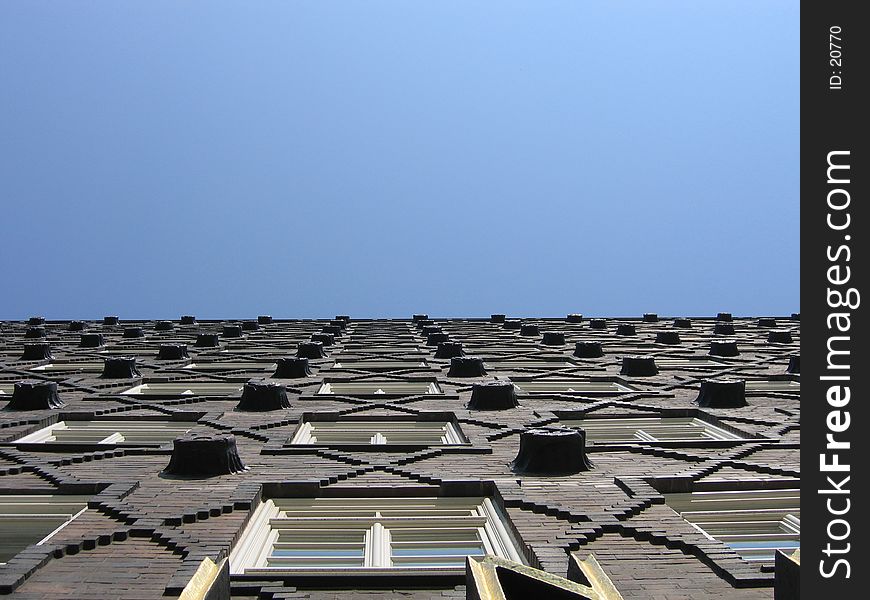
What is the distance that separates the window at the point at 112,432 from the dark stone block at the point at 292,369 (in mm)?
5142

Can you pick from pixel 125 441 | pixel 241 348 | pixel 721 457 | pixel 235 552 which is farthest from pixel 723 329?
pixel 235 552

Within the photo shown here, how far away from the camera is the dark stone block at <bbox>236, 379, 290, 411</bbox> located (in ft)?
47.0

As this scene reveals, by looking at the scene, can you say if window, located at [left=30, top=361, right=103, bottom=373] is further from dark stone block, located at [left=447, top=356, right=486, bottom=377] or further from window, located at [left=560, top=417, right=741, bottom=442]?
window, located at [left=560, top=417, right=741, bottom=442]

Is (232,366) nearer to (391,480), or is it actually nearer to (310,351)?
(310,351)

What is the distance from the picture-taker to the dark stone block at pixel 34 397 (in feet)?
46.7

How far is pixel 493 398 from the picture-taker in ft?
47.7

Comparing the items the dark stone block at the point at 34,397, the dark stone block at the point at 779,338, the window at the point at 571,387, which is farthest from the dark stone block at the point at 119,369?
the dark stone block at the point at 779,338

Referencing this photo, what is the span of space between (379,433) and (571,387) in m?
5.92

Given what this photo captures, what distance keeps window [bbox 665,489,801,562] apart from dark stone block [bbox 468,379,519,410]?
5.67 metres

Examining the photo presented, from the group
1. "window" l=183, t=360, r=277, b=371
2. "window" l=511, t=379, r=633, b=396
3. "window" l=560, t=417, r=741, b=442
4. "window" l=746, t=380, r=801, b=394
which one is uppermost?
"window" l=183, t=360, r=277, b=371

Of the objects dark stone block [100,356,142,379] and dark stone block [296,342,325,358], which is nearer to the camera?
dark stone block [100,356,142,379]

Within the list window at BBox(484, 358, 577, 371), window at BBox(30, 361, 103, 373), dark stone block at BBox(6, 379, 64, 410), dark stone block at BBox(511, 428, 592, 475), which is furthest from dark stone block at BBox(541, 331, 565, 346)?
dark stone block at BBox(511, 428, 592, 475)
